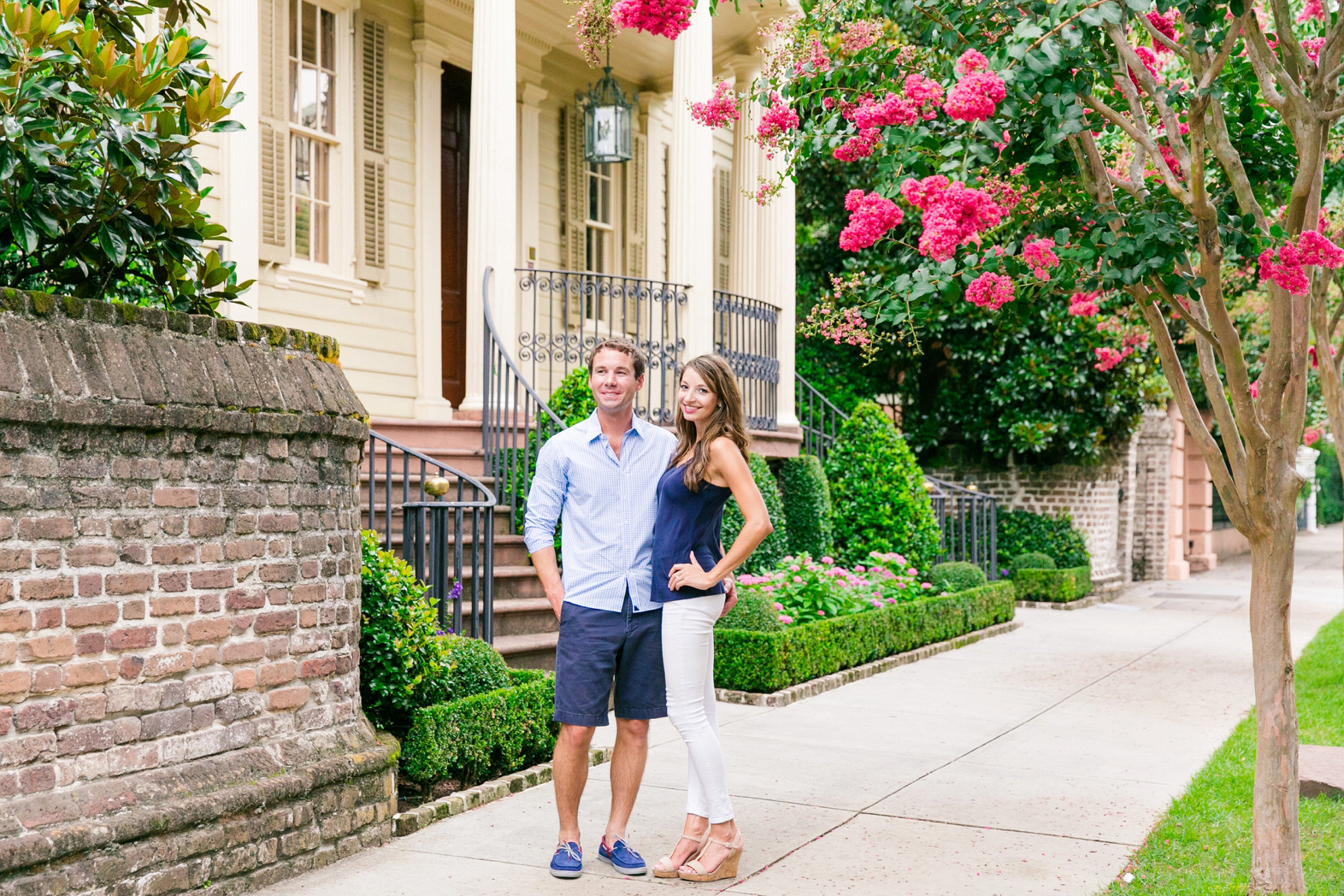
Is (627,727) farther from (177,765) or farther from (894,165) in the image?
(894,165)

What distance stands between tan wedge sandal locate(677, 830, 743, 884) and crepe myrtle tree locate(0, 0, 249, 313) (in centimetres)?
271

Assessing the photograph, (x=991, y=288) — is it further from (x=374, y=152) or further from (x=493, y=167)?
(x=374, y=152)

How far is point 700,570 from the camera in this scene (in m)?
4.43

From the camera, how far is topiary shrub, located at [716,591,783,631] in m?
8.86

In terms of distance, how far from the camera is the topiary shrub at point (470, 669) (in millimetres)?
5883

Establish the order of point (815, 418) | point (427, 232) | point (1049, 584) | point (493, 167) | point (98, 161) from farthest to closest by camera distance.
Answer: point (1049, 584) < point (815, 418) < point (427, 232) < point (493, 167) < point (98, 161)

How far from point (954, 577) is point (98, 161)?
10.0 meters

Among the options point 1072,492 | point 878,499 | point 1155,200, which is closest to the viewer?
point 1155,200

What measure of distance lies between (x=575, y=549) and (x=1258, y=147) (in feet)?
11.0

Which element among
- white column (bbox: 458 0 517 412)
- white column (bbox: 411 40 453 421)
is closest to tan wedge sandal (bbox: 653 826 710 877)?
white column (bbox: 458 0 517 412)

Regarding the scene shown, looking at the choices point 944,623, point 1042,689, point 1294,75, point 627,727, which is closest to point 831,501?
point 944,623

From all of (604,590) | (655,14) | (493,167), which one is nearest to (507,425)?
(493,167)

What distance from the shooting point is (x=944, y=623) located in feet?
38.7

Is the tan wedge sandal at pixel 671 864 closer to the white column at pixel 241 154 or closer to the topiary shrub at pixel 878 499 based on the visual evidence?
the white column at pixel 241 154
